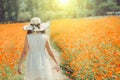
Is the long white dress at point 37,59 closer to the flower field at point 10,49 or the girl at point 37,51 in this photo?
the girl at point 37,51

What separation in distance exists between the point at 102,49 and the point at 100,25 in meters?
2.21

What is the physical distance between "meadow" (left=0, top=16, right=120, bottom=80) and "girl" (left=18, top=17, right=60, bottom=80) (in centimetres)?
83

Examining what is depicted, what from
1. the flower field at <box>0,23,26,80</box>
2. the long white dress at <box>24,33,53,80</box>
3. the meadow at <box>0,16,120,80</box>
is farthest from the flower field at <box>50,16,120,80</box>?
the flower field at <box>0,23,26,80</box>

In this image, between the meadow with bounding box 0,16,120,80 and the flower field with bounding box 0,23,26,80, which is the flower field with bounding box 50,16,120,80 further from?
the flower field with bounding box 0,23,26,80

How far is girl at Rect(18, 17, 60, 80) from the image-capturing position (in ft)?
15.1

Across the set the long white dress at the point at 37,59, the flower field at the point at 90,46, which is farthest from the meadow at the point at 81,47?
the long white dress at the point at 37,59

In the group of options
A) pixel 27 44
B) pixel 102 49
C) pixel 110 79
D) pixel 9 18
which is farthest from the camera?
pixel 9 18

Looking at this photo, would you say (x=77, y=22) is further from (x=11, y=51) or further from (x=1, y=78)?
(x=1, y=78)

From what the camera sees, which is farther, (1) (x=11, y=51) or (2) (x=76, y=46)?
(1) (x=11, y=51)

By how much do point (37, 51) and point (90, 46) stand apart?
2.43 m

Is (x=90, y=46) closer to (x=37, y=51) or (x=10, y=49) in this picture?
(x=10, y=49)

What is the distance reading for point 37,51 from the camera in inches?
184

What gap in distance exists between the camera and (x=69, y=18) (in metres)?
8.95

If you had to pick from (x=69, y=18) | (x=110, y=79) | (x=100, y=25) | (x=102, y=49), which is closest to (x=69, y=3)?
(x=69, y=18)
